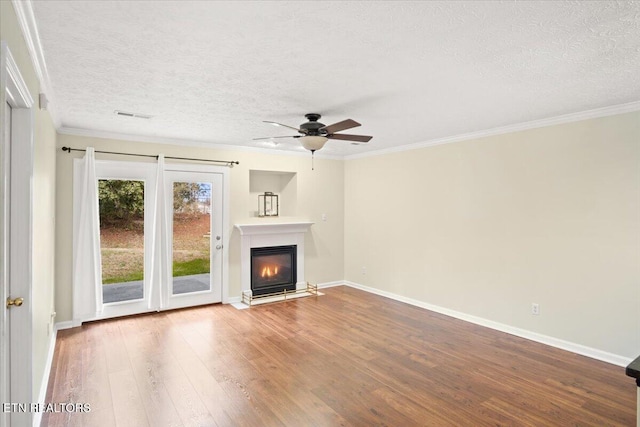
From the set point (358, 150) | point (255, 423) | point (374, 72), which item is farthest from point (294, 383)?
point (358, 150)

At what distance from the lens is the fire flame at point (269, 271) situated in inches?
237

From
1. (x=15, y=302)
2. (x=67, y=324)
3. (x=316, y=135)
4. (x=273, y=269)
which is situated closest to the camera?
(x=15, y=302)

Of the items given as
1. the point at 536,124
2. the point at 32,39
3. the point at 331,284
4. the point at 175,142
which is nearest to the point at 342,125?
the point at 32,39

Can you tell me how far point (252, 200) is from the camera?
20.2ft

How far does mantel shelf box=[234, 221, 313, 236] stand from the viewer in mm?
5707

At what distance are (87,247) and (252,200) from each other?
253 centimetres

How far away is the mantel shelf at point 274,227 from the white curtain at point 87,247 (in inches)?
76.9

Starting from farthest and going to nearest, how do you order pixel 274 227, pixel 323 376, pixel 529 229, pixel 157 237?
pixel 274 227
pixel 157 237
pixel 529 229
pixel 323 376

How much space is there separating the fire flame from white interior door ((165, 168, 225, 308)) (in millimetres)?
743

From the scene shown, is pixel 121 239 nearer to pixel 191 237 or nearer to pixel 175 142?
pixel 191 237

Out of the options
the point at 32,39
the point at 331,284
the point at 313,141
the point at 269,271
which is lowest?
the point at 331,284

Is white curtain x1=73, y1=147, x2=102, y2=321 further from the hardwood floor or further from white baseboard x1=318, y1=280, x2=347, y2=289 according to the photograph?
white baseboard x1=318, y1=280, x2=347, y2=289

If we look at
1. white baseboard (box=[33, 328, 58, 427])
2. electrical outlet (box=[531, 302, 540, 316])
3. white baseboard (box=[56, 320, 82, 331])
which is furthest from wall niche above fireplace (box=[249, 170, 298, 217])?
electrical outlet (box=[531, 302, 540, 316])

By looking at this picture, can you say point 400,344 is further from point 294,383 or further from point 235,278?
point 235,278
